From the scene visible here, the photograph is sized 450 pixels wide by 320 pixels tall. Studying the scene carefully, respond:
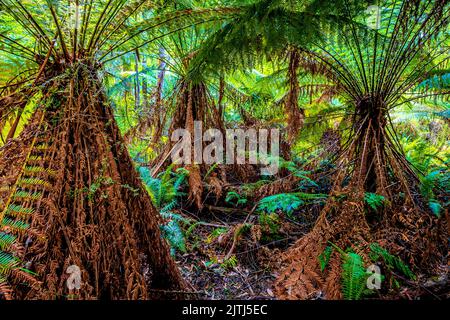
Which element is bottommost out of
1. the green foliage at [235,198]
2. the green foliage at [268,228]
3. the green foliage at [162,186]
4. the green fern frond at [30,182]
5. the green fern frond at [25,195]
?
the green foliage at [268,228]

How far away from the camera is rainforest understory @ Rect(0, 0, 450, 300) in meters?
1.25

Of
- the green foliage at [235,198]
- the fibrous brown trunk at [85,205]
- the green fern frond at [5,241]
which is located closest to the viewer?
the green fern frond at [5,241]

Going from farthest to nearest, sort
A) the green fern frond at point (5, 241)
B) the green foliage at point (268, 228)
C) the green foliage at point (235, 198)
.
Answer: the green foliage at point (235, 198) < the green foliage at point (268, 228) < the green fern frond at point (5, 241)

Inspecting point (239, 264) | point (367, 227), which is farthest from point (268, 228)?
point (367, 227)

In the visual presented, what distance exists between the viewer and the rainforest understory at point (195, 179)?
49.4 inches

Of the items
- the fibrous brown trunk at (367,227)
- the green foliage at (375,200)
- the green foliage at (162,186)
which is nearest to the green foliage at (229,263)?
the fibrous brown trunk at (367,227)

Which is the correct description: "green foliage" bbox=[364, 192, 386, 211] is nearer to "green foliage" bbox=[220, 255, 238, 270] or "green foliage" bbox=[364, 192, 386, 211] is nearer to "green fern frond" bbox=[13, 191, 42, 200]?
"green foliage" bbox=[220, 255, 238, 270]

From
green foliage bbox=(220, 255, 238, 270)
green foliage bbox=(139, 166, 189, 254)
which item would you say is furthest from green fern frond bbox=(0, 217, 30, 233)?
green foliage bbox=(220, 255, 238, 270)

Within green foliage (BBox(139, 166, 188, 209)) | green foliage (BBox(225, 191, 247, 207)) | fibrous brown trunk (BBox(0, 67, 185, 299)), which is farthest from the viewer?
green foliage (BBox(225, 191, 247, 207))

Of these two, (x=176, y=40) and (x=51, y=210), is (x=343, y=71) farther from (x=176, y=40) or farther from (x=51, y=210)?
(x=51, y=210)

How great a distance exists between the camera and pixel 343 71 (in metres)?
2.99

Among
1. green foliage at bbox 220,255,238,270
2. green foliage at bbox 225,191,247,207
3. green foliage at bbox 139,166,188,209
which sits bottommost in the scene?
green foliage at bbox 220,255,238,270

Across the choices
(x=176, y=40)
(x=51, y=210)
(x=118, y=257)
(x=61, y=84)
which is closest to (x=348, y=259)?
(x=118, y=257)

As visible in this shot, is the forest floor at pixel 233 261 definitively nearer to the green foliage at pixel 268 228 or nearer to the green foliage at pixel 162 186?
the green foliage at pixel 268 228
